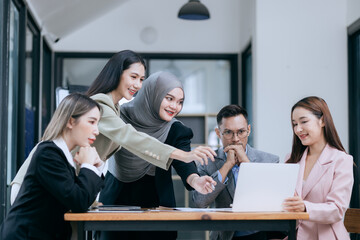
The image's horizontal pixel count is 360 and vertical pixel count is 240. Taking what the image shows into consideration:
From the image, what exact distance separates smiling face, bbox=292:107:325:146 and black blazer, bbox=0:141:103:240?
3.68 ft

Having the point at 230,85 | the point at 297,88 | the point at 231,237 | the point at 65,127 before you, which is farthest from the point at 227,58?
the point at 65,127

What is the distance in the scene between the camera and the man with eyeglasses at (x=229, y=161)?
9.19 ft

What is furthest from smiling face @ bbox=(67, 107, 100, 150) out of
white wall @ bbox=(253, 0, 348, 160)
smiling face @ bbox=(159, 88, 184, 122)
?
white wall @ bbox=(253, 0, 348, 160)

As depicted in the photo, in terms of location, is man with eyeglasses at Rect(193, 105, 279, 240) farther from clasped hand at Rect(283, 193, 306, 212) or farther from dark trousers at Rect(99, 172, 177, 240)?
clasped hand at Rect(283, 193, 306, 212)

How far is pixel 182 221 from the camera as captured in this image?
214cm

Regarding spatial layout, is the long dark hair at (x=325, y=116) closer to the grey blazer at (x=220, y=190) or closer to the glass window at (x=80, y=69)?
the grey blazer at (x=220, y=190)

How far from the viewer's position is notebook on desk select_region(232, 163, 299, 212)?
2.18 m

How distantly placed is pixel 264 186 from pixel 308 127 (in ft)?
2.11

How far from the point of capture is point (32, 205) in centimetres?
209

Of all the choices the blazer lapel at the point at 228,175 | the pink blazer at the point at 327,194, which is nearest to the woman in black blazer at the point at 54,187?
the blazer lapel at the point at 228,175

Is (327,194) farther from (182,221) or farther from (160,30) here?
(160,30)

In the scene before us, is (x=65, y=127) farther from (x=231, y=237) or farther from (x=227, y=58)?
(x=227, y=58)

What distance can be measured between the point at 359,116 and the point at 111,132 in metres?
3.28

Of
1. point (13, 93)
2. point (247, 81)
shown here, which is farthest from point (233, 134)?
point (247, 81)
